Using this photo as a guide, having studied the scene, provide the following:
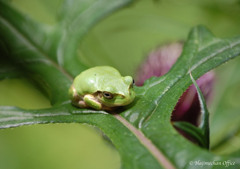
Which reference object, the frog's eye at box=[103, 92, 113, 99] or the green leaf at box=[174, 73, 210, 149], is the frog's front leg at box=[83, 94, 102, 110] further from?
the green leaf at box=[174, 73, 210, 149]

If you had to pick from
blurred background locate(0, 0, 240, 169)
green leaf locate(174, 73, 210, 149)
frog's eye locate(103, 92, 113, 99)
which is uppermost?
blurred background locate(0, 0, 240, 169)

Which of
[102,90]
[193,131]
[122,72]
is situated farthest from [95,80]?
[122,72]

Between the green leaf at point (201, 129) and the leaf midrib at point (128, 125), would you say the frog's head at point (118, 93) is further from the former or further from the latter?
the green leaf at point (201, 129)

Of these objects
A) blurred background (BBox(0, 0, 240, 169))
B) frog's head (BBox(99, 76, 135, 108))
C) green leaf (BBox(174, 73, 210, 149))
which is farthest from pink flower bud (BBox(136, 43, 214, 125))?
green leaf (BBox(174, 73, 210, 149))

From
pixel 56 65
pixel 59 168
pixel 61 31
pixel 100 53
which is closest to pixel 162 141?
pixel 56 65

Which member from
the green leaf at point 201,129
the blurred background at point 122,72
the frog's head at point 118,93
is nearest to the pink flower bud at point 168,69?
the blurred background at point 122,72
